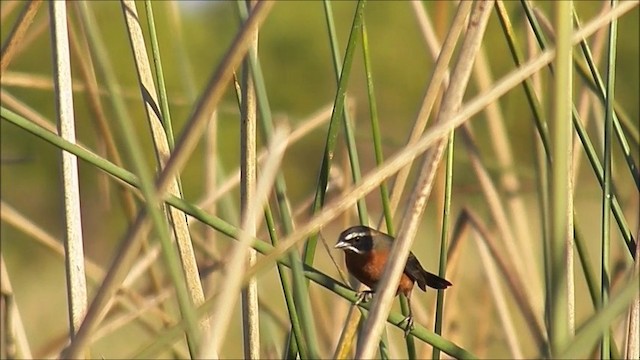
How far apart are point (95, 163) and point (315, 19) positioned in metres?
18.9

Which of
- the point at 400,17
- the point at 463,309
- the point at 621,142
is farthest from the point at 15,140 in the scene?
the point at 621,142

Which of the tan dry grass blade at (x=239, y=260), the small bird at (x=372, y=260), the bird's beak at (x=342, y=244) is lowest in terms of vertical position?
the tan dry grass blade at (x=239, y=260)

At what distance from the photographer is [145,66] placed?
7.18 feet

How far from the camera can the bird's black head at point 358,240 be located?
279 cm

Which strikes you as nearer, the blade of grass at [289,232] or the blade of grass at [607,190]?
the blade of grass at [289,232]

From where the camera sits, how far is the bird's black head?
9.15ft

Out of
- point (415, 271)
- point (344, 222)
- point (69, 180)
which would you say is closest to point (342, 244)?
point (415, 271)

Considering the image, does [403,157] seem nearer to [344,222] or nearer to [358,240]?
[358,240]

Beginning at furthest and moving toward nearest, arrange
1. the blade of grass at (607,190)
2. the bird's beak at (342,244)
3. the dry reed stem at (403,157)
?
1. the bird's beak at (342,244)
2. the blade of grass at (607,190)
3. the dry reed stem at (403,157)

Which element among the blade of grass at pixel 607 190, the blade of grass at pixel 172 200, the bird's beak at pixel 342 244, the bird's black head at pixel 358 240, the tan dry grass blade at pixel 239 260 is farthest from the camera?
the bird's beak at pixel 342 244

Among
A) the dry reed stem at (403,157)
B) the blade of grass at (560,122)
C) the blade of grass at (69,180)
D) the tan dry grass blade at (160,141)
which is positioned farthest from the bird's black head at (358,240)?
the blade of grass at (560,122)

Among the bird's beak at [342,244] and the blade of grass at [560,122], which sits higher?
the bird's beak at [342,244]

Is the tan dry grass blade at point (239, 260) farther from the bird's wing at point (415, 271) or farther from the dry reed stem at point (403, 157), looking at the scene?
the bird's wing at point (415, 271)

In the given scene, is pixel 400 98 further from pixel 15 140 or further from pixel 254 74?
pixel 254 74
